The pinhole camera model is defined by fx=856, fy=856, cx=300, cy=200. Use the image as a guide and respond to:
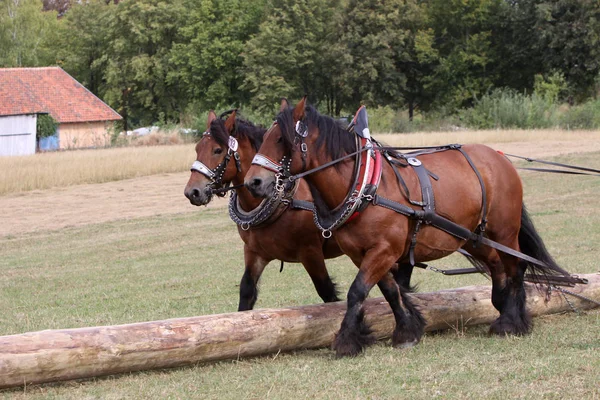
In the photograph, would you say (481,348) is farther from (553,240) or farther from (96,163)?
(96,163)

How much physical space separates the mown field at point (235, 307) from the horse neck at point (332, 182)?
4.25ft

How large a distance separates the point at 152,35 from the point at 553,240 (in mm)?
54002

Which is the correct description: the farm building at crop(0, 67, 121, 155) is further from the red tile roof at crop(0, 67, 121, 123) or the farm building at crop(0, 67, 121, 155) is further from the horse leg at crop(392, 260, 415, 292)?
the horse leg at crop(392, 260, 415, 292)

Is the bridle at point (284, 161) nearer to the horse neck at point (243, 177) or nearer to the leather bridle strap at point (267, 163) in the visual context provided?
the leather bridle strap at point (267, 163)

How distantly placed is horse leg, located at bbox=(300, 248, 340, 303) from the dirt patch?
15.1 m

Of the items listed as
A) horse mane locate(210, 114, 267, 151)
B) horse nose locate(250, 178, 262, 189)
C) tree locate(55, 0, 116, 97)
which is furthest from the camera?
tree locate(55, 0, 116, 97)

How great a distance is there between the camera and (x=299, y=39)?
59.8 m

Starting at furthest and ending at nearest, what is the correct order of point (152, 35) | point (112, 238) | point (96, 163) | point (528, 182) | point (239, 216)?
point (152, 35), point (96, 163), point (528, 182), point (112, 238), point (239, 216)

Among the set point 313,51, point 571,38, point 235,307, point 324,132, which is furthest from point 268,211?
point 313,51

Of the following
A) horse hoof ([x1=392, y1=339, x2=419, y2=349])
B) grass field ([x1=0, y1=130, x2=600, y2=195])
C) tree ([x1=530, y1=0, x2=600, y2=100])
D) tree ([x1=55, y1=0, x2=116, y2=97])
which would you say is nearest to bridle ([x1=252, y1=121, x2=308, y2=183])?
horse hoof ([x1=392, y1=339, x2=419, y2=349])

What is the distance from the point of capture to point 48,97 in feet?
174

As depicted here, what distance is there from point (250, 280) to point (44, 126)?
4476 centimetres

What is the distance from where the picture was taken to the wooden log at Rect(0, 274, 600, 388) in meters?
5.85

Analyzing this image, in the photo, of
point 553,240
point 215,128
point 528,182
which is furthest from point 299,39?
point 215,128
